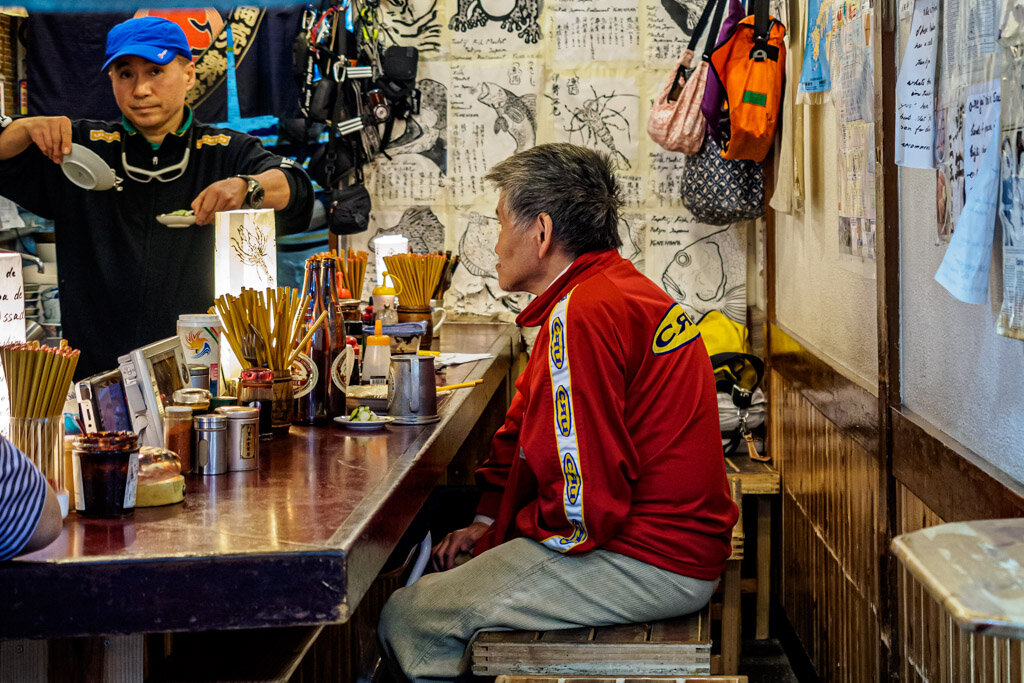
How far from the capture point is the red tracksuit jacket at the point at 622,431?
6.97 ft

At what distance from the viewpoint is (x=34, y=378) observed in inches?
65.1

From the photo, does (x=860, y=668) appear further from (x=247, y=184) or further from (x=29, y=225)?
(x=29, y=225)

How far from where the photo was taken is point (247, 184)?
3.12m

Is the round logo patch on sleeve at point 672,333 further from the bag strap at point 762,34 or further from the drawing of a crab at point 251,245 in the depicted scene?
the bag strap at point 762,34

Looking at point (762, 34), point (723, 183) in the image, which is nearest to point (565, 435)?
point (762, 34)

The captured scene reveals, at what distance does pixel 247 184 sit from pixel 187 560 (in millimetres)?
1848

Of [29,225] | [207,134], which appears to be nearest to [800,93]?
[207,134]

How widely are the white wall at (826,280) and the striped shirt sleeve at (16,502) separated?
2.11 meters

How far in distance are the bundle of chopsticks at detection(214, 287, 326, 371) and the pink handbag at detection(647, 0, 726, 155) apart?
7.95 ft

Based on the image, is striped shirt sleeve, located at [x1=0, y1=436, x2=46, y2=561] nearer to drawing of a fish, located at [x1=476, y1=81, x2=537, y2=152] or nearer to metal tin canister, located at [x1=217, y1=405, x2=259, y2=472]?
metal tin canister, located at [x1=217, y1=405, x2=259, y2=472]

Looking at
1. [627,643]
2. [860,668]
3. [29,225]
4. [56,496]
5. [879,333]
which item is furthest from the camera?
[29,225]

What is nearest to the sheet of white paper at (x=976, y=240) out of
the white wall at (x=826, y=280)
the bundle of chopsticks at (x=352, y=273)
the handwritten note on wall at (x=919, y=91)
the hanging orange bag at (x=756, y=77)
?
the handwritten note on wall at (x=919, y=91)

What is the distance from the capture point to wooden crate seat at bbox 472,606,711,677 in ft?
6.81

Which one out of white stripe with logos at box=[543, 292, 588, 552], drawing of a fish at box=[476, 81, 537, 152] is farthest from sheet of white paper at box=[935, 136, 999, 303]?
drawing of a fish at box=[476, 81, 537, 152]
